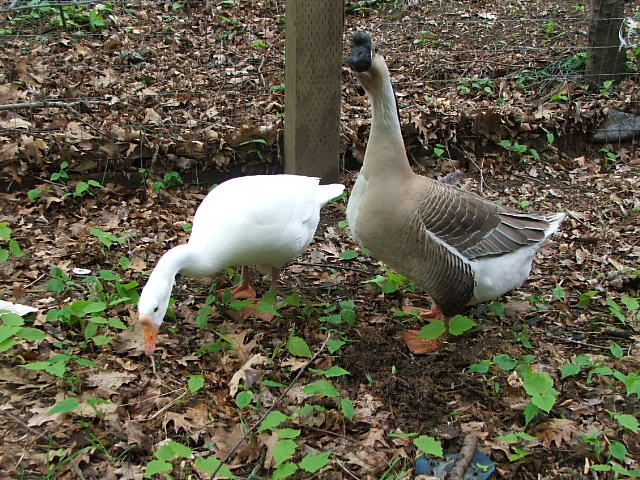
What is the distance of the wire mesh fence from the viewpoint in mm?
5207

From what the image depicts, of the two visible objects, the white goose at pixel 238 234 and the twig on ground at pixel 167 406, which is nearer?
the twig on ground at pixel 167 406

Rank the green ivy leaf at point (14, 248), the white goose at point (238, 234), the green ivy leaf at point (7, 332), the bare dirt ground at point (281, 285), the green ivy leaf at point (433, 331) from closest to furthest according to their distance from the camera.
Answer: the bare dirt ground at point (281, 285) < the green ivy leaf at point (7, 332) < the white goose at point (238, 234) < the green ivy leaf at point (433, 331) < the green ivy leaf at point (14, 248)

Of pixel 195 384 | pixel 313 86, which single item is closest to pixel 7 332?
pixel 195 384

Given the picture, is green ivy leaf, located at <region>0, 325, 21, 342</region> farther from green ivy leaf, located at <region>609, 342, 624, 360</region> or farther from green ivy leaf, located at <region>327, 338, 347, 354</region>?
green ivy leaf, located at <region>609, 342, 624, 360</region>

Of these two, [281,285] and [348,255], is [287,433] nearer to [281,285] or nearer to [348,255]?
[281,285]

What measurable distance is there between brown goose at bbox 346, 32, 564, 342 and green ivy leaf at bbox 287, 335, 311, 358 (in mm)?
732

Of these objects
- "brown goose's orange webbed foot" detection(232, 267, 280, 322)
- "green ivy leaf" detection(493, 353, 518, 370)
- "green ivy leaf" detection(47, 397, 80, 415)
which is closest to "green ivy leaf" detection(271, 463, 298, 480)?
"green ivy leaf" detection(47, 397, 80, 415)

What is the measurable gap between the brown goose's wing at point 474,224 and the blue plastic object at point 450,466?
4.25 ft

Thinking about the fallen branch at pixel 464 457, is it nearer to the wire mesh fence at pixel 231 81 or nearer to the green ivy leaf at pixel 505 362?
the green ivy leaf at pixel 505 362

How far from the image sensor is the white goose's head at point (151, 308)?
301cm

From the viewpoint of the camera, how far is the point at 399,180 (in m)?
3.37

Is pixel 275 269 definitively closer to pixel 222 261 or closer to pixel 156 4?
pixel 222 261

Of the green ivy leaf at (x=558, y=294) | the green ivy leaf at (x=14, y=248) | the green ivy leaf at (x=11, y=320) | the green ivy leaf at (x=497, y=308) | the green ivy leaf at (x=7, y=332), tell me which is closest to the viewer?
the green ivy leaf at (x=7, y=332)

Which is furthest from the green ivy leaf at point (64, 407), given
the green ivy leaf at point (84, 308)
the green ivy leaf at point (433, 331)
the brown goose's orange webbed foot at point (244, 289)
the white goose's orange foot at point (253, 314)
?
the green ivy leaf at point (433, 331)
